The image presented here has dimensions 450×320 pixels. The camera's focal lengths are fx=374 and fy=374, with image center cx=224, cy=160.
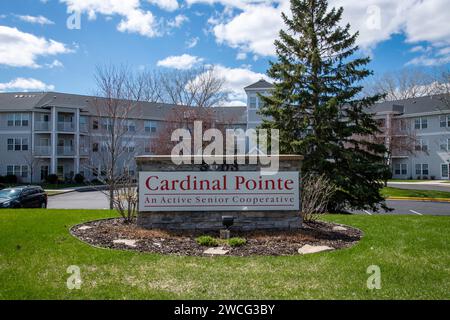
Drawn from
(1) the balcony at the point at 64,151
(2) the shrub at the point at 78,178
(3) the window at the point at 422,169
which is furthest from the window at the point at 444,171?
(1) the balcony at the point at 64,151

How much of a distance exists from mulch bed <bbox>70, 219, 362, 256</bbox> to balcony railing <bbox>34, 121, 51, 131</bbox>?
1283 inches

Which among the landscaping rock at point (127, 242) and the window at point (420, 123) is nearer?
the landscaping rock at point (127, 242)

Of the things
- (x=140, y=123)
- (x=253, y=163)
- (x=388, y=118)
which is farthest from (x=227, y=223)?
(x=388, y=118)

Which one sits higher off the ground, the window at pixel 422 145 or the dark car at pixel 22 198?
the window at pixel 422 145

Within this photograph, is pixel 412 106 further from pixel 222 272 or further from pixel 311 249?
pixel 222 272

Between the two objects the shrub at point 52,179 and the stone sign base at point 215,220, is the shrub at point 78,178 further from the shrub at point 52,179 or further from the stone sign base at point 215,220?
the stone sign base at point 215,220

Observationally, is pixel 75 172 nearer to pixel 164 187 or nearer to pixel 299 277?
pixel 164 187

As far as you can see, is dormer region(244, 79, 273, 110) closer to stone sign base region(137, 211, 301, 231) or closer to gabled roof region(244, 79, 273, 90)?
gabled roof region(244, 79, 273, 90)

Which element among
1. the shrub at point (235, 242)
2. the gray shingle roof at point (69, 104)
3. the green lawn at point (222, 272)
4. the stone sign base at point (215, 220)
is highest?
the gray shingle roof at point (69, 104)

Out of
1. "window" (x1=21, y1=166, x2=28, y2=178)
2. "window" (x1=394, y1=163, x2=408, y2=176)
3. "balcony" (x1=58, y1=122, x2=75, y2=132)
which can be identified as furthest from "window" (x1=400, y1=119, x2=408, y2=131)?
"window" (x1=21, y1=166, x2=28, y2=178)

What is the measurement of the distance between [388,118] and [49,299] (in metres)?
41.1

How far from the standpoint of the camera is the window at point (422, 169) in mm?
42719

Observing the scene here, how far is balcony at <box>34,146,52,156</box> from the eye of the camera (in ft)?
122
